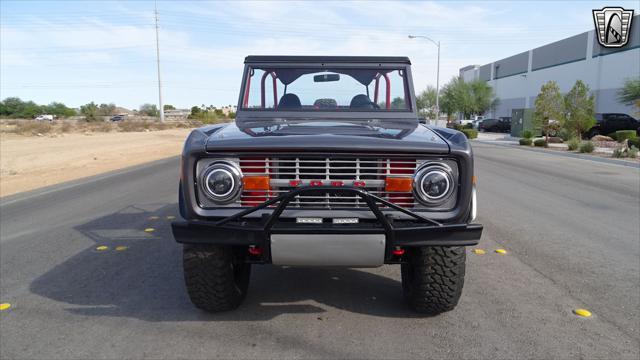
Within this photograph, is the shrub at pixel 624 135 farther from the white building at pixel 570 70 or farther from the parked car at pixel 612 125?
the white building at pixel 570 70

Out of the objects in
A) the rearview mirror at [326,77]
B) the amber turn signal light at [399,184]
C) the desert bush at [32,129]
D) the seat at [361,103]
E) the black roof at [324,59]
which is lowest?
the desert bush at [32,129]

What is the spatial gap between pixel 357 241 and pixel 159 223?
4334 millimetres

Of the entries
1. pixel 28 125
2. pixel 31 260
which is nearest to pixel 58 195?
pixel 31 260

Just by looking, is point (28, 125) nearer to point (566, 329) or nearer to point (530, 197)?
point (530, 197)

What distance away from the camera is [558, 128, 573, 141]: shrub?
84.6 feet

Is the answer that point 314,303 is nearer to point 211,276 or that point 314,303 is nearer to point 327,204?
point 211,276

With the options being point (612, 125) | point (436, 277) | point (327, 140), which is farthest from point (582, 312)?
point (612, 125)

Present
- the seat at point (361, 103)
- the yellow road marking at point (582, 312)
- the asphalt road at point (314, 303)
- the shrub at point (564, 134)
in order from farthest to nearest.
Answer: the shrub at point (564, 134), the seat at point (361, 103), the yellow road marking at point (582, 312), the asphalt road at point (314, 303)

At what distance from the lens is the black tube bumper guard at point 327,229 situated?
8.86 feet

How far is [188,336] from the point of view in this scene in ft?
10.2

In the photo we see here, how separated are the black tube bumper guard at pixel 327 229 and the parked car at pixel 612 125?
97.4 feet

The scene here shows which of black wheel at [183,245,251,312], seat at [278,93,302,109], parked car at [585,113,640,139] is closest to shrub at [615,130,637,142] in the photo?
parked car at [585,113,640,139]

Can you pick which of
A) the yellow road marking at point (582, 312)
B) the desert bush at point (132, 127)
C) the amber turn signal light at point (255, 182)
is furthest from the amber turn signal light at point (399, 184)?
the desert bush at point (132, 127)

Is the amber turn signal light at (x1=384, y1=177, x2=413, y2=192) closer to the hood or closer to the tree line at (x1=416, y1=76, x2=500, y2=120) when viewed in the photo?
the hood
